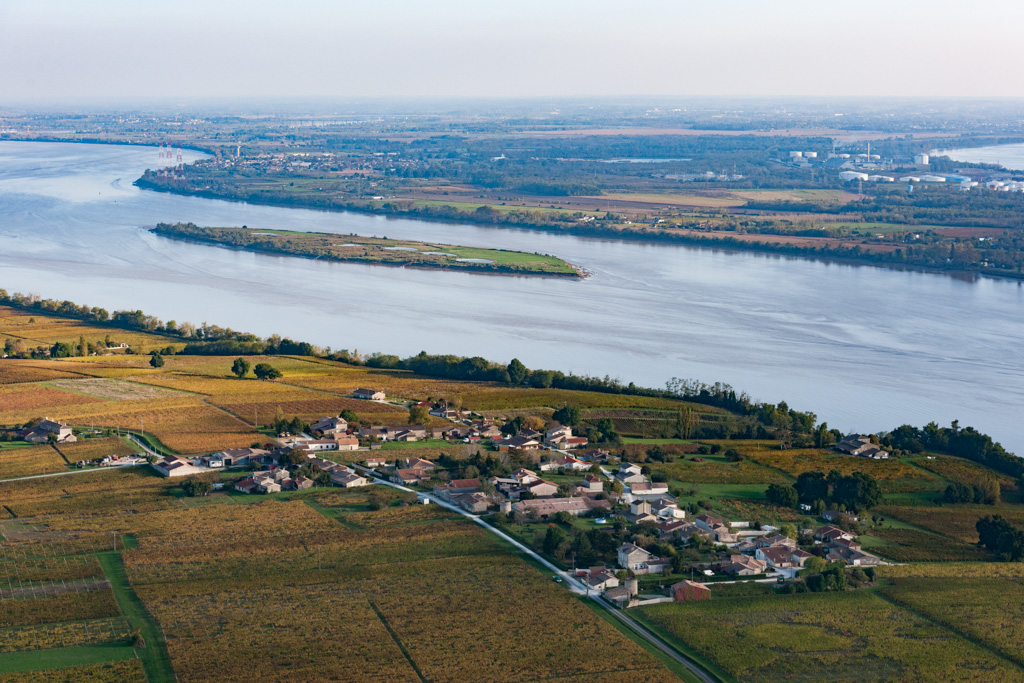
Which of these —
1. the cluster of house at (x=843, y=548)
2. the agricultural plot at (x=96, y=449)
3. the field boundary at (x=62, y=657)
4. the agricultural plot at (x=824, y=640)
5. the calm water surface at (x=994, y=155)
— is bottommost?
the agricultural plot at (x=96, y=449)

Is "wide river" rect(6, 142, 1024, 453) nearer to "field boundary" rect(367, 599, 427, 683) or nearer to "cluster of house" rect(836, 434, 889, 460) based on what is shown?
"cluster of house" rect(836, 434, 889, 460)

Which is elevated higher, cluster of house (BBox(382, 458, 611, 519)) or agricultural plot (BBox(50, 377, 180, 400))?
cluster of house (BBox(382, 458, 611, 519))

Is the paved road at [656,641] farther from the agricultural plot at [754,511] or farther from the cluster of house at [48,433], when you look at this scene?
the cluster of house at [48,433]

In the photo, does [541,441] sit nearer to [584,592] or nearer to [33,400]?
[584,592]

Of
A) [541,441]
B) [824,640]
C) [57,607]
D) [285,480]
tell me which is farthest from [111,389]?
[824,640]

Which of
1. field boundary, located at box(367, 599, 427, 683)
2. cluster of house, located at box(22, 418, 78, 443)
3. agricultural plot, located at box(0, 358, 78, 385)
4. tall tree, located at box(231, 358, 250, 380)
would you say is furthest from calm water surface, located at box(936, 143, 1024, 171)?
field boundary, located at box(367, 599, 427, 683)

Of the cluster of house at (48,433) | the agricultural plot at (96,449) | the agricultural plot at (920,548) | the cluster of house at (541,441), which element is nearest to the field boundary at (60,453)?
the agricultural plot at (96,449)
